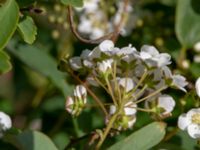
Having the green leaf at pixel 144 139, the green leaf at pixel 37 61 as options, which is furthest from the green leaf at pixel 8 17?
the green leaf at pixel 37 61

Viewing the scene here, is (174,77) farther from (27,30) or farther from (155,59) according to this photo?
(27,30)

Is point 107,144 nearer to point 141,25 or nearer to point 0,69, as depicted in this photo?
point 0,69

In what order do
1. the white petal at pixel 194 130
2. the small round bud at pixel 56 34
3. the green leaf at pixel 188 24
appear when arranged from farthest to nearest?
the small round bud at pixel 56 34
the green leaf at pixel 188 24
the white petal at pixel 194 130

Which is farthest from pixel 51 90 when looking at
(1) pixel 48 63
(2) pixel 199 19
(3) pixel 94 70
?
(3) pixel 94 70

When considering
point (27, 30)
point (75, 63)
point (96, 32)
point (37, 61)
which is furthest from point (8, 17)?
point (96, 32)

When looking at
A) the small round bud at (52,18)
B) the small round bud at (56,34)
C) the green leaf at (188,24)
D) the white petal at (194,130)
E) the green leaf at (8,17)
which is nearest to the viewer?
the green leaf at (8,17)

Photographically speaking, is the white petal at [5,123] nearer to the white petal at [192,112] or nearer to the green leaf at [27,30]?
the green leaf at [27,30]
